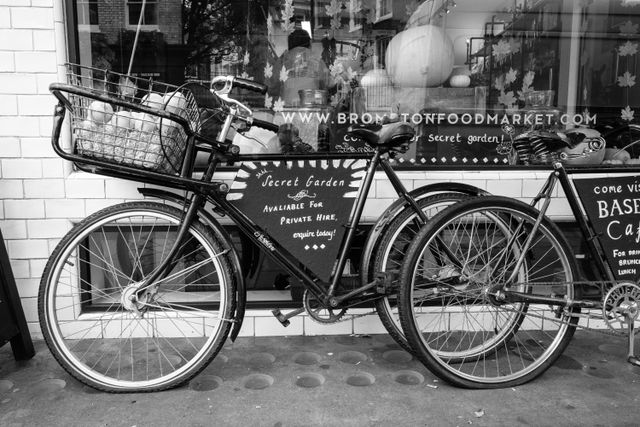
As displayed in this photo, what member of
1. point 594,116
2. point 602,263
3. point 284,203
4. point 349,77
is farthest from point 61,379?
point 594,116

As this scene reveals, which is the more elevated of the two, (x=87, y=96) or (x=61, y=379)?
(x=87, y=96)

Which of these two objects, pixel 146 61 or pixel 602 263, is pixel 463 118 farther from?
pixel 146 61

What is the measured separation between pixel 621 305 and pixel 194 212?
236 cm

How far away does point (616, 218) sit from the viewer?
3.01 m

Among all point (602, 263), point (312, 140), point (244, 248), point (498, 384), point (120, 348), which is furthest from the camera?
point (312, 140)

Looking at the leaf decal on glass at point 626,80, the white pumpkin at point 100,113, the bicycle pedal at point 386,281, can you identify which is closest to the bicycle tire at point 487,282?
the bicycle pedal at point 386,281

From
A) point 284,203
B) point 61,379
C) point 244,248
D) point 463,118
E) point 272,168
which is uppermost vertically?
point 463,118

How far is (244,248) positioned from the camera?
354cm

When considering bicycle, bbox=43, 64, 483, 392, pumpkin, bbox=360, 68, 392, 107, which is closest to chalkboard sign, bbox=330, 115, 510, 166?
pumpkin, bbox=360, 68, 392, 107

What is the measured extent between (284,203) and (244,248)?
29.6 inches

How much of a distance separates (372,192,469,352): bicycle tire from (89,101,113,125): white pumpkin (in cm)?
153

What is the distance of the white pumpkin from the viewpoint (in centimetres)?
249

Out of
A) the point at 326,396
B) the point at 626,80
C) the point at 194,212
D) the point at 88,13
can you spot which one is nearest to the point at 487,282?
the point at 326,396

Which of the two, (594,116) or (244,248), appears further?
(594,116)
